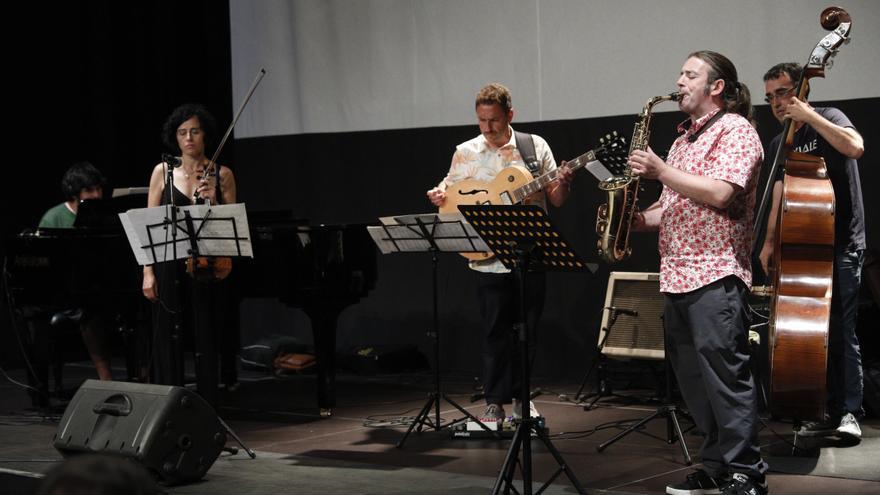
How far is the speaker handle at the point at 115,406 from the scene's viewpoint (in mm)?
4660

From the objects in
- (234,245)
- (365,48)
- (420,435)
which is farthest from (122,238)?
(365,48)

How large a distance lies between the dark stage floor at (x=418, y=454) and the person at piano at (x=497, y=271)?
13.4 inches

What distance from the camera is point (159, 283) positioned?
18.7ft

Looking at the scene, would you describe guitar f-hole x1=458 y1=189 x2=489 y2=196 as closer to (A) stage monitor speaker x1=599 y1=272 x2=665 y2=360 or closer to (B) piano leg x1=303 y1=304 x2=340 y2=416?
(B) piano leg x1=303 y1=304 x2=340 y2=416

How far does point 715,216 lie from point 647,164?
0.34 m

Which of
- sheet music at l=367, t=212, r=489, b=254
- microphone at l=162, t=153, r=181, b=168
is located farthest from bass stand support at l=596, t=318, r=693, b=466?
microphone at l=162, t=153, r=181, b=168

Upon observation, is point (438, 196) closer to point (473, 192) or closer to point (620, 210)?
point (473, 192)

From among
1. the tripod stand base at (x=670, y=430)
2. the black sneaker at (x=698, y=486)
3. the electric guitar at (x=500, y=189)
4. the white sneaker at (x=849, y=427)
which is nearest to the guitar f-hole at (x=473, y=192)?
the electric guitar at (x=500, y=189)

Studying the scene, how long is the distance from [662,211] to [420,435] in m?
2.22

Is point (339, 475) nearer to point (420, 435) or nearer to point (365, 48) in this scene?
point (420, 435)

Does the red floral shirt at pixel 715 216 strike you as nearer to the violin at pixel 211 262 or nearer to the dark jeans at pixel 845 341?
the dark jeans at pixel 845 341

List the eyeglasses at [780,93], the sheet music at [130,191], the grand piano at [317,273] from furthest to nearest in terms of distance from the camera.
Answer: the sheet music at [130,191]
the grand piano at [317,273]
the eyeglasses at [780,93]

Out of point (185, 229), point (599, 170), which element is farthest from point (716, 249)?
point (185, 229)

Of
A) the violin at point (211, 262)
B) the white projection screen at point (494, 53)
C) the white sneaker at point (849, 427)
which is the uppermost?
the white projection screen at point (494, 53)
